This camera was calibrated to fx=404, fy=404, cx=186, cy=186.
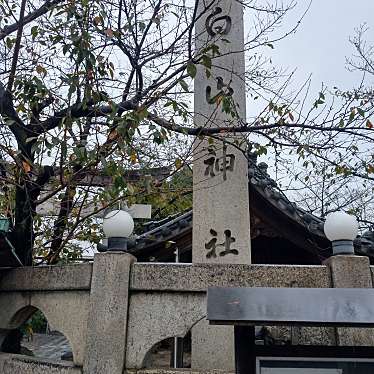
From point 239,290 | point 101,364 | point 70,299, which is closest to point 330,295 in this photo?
point 239,290

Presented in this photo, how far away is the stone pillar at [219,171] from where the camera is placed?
13.9ft

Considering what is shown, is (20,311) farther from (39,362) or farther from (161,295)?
(161,295)

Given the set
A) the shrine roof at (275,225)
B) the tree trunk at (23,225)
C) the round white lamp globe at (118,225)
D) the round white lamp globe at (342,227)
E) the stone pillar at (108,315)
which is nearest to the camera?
the stone pillar at (108,315)

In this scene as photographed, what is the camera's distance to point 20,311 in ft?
13.7

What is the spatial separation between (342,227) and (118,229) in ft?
6.81

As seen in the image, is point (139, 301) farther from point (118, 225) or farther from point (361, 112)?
point (361, 112)

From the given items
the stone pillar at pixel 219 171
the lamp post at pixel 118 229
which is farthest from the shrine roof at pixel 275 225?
the lamp post at pixel 118 229

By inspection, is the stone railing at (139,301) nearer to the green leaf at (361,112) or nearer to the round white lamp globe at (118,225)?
the round white lamp globe at (118,225)

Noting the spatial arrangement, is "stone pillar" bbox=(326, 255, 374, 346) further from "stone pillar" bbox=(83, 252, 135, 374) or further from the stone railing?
"stone pillar" bbox=(83, 252, 135, 374)

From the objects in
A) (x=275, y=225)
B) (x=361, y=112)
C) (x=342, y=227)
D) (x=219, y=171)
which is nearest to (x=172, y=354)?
(x=275, y=225)

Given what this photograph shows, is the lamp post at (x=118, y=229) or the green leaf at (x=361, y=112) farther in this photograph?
the green leaf at (x=361, y=112)

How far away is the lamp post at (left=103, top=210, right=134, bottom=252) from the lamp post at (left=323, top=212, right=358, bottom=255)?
190 cm

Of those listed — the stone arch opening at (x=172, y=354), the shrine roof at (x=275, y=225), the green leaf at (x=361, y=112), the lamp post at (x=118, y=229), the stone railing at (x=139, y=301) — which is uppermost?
the green leaf at (x=361, y=112)

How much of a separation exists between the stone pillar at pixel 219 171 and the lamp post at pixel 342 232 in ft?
3.77
